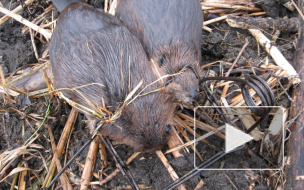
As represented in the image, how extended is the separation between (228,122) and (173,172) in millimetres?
747

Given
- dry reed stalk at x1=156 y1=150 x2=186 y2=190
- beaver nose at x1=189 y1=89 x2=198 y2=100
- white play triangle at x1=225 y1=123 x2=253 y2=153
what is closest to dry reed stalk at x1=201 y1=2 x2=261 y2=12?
beaver nose at x1=189 y1=89 x2=198 y2=100

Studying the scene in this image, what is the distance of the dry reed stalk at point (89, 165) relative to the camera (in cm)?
369

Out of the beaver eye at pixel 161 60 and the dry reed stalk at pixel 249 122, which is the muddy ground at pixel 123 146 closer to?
the dry reed stalk at pixel 249 122

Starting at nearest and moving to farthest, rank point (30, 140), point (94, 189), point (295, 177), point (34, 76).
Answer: point (295, 177), point (94, 189), point (30, 140), point (34, 76)

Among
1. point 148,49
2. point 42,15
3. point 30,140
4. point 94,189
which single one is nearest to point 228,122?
point 148,49

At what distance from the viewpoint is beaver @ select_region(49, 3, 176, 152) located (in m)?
3.29

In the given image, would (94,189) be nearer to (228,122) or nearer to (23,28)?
(228,122)

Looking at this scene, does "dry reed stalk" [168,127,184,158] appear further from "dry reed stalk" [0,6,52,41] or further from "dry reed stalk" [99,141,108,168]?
"dry reed stalk" [0,6,52,41]

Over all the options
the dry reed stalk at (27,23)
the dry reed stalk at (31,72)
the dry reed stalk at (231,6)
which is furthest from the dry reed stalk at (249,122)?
the dry reed stalk at (27,23)

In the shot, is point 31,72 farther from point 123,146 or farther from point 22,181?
point 123,146

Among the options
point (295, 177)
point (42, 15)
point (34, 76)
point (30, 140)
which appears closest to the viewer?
point (295, 177)

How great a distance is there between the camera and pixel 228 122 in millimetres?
3580

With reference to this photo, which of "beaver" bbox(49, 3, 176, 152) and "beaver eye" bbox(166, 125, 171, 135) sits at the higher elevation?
"beaver" bbox(49, 3, 176, 152)
